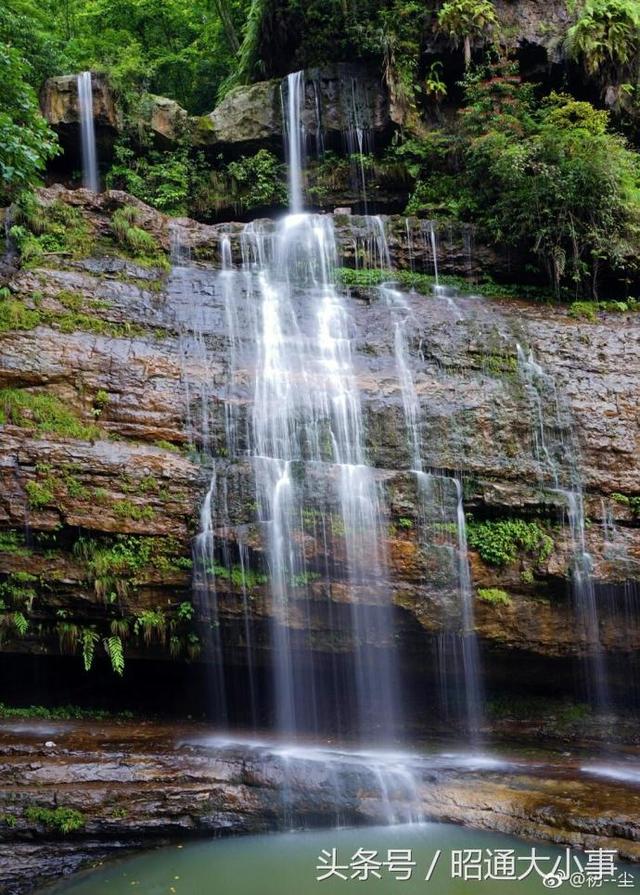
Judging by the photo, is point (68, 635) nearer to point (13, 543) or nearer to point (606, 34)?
point (13, 543)

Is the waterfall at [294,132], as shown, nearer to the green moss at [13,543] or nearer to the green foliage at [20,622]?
the green moss at [13,543]

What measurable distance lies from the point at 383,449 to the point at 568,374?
3476 mm

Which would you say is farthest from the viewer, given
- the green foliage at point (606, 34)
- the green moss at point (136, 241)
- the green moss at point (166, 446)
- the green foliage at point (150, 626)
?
the green foliage at point (606, 34)

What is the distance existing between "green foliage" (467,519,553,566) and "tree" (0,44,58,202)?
8.23 m

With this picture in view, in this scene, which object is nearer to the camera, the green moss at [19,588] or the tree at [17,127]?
the green moss at [19,588]

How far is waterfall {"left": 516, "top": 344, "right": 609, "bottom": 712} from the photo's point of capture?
9.88 metres

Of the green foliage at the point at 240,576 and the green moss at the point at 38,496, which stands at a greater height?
the green moss at the point at 38,496

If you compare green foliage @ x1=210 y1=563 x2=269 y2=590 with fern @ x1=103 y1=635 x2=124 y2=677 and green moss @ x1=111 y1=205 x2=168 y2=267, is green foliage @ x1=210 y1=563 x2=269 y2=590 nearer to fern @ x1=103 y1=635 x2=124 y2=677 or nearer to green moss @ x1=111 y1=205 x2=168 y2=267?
fern @ x1=103 y1=635 x2=124 y2=677

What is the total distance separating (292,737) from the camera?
9273 millimetres

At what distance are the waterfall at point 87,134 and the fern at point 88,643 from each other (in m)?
10.9

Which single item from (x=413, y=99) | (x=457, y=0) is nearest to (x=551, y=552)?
(x=413, y=99)

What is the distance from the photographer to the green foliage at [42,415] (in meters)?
9.78

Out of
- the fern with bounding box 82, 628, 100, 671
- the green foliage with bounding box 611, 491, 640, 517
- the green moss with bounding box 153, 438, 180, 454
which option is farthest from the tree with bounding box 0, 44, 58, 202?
the green foliage with bounding box 611, 491, 640, 517

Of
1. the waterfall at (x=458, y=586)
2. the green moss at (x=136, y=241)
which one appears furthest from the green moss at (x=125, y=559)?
the green moss at (x=136, y=241)
